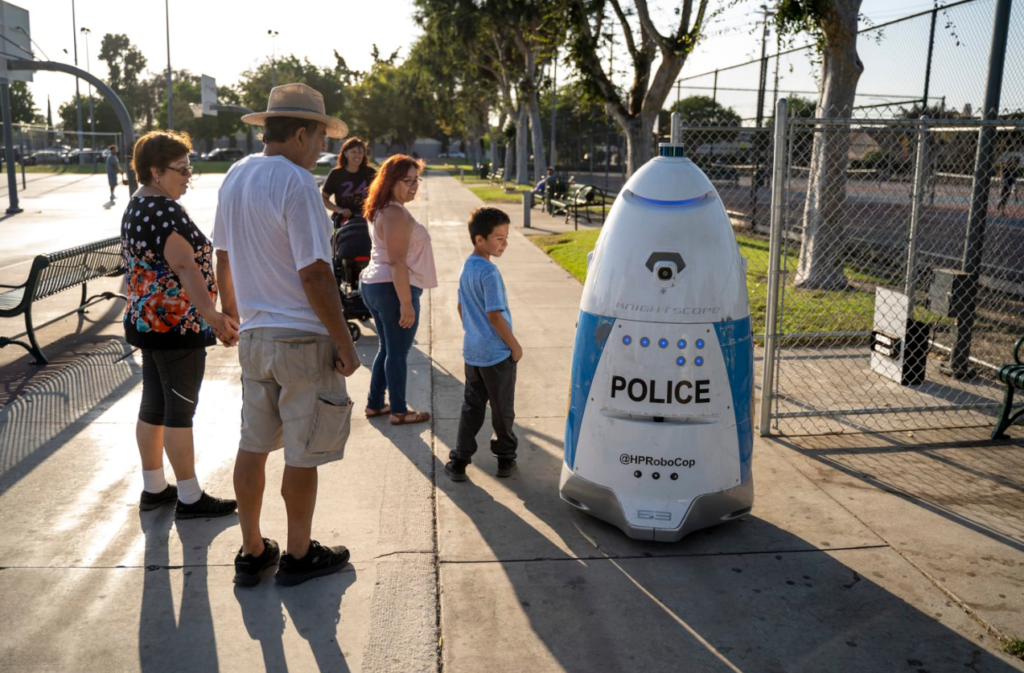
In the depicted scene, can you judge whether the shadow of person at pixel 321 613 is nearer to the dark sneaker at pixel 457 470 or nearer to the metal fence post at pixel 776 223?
the dark sneaker at pixel 457 470

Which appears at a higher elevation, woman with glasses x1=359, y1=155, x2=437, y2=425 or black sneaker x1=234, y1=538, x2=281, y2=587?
woman with glasses x1=359, y1=155, x2=437, y2=425

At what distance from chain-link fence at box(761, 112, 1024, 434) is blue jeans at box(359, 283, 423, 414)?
2.25 meters

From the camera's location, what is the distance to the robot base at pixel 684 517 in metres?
4.04

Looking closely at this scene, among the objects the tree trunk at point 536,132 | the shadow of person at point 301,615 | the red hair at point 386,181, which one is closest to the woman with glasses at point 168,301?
the shadow of person at point 301,615

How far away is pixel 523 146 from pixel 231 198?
114 feet

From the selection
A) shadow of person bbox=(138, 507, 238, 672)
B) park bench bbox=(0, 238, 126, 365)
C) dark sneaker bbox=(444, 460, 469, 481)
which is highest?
park bench bbox=(0, 238, 126, 365)

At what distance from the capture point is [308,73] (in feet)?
257

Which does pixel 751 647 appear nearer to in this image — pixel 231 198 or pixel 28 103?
pixel 231 198

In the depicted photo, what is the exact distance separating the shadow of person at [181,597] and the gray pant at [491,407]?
1271 millimetres

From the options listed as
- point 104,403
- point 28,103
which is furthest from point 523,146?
point 28,103

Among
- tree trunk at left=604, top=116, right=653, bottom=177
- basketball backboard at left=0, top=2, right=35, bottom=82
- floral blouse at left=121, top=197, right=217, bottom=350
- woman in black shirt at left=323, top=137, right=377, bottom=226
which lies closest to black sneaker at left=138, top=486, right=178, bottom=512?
floral blouse at left=121, top=197, right=217, bottom=350

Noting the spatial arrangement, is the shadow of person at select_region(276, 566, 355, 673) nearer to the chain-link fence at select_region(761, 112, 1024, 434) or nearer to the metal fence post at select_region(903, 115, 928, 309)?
the chain-link fence at select_region(761, 112, 1024, 434)

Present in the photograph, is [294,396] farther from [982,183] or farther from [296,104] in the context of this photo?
[982,183]

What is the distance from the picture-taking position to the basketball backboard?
55.1 ft
